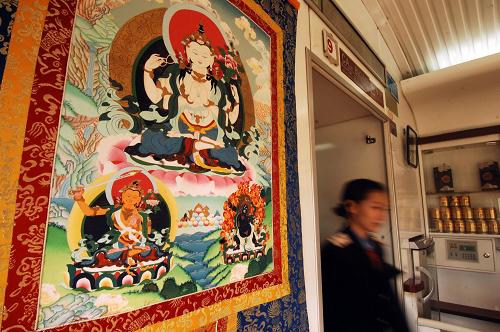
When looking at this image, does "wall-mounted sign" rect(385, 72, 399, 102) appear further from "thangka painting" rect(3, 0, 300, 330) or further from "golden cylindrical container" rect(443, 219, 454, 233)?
"thangka painting" rect(3, 0, 300, 330)

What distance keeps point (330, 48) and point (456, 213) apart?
2491 mm

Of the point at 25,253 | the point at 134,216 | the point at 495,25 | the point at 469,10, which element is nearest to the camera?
the point at 25,253

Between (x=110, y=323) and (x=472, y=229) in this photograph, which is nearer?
(x=110, y=323)

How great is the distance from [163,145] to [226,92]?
28 cm

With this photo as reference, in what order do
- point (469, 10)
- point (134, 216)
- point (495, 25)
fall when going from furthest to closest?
point (495, 25)
point (469, 10)
point (134, 216)

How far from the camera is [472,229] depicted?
2.67m

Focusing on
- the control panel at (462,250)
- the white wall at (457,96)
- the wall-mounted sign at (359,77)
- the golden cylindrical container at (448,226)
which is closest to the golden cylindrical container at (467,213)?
the golden cylindrical container at (448,226)

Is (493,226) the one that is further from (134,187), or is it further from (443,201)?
(134,187)

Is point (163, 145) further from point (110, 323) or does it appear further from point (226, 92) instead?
point (110, 323)

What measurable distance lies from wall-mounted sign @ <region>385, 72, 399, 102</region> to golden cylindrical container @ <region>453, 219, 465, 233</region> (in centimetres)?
143

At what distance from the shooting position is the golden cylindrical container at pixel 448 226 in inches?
110

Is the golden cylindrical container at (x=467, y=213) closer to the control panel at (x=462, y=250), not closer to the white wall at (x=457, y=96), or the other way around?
the control panel at (x=462, y=250)

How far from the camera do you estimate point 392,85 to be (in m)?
2.52

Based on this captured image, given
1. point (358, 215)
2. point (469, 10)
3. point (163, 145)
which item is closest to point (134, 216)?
point (163, 145)
